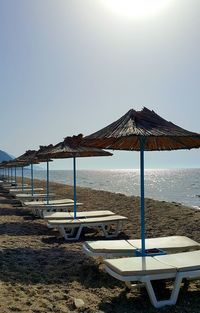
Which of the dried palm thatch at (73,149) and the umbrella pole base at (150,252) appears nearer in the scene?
the umbrella pole base at (150,252)

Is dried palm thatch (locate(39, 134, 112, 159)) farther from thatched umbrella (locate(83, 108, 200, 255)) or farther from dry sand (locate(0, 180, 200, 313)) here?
thatched umbrella (locate(83, 108, 200, 255))

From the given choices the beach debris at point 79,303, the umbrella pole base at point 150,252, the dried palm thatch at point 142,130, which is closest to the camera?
the beach debris at point 79,303

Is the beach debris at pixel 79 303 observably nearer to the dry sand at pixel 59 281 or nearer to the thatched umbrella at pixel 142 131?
A: the dry sand at pixel 59 281

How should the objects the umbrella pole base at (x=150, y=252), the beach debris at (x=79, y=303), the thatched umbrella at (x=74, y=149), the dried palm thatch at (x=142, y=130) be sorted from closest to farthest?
1. the beach debris at (x=79, y=303)
2. the dried palm thatch at (x=142, y=130)
3. the umbrella pole base at (x=150, y=252)
4. the thatched umbrella at (x=74, y=149)

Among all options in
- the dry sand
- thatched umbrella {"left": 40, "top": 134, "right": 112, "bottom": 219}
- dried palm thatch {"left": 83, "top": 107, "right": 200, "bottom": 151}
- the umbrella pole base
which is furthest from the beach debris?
thatched umbrella {"left": 40, "top": 134, "right": 112, "bottom": 219}

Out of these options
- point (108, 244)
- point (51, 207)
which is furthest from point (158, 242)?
point (51, 207)

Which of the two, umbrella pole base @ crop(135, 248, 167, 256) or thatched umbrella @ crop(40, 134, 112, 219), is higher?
thatched umbrella @ crop(40, 134, 112, 219)

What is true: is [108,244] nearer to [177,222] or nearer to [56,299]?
[56,299]

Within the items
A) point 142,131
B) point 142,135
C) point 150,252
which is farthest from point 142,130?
point 150,252

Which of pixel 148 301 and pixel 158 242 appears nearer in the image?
pixel 148 301

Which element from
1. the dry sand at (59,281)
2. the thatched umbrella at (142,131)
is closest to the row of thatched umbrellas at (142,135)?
the thatched umbrella at (142,131)

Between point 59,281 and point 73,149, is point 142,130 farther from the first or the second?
point 73,149

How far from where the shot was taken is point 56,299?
181 inches

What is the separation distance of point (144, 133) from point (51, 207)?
680cm
